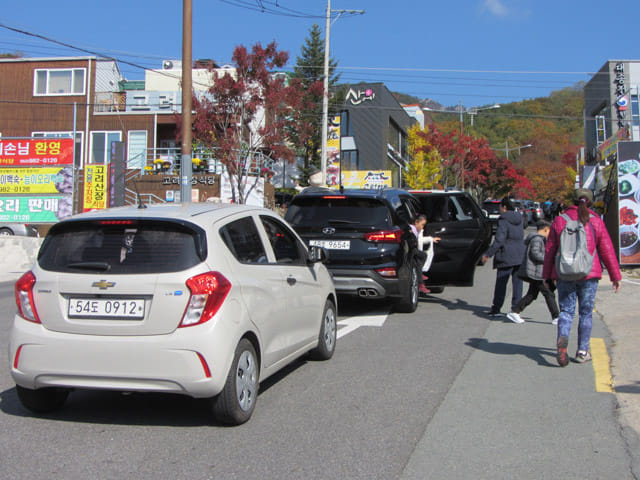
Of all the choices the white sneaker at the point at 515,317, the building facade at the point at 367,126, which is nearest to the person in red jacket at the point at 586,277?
the white sneaker at the point at 515,317

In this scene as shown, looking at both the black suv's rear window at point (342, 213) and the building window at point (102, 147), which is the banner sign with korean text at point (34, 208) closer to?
the building window at point (102, 147)

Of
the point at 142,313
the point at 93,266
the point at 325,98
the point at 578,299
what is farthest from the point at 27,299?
the point at 325,98

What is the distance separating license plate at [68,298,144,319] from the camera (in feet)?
15.6

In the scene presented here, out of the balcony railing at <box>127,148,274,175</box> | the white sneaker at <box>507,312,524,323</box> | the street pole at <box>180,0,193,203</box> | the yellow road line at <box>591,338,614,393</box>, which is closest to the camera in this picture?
the yellow road line at <box>591,338,614,393</box>

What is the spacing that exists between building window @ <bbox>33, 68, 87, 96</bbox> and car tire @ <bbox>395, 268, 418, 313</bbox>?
31.9 m

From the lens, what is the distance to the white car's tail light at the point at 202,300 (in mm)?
4711

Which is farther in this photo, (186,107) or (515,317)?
(186,107)

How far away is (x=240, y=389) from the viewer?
5.04m

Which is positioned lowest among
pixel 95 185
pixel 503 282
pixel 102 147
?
pixel 503 282

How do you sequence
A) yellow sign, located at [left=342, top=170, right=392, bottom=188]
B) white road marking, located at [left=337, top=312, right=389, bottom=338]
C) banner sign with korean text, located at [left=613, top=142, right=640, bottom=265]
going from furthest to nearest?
yellow sign, located at [left=342, top=170, right=392, bottom=188] < banner sign with korean text, located at [left=613, top=142, right=640, bottom=265] < white road marking, located at [left=337, top=312, right=389, bottom=338]

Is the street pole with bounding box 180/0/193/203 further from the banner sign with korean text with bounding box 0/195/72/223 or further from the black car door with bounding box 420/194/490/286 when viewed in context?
the banner sign with korean text with bounding box 0/195/72/223

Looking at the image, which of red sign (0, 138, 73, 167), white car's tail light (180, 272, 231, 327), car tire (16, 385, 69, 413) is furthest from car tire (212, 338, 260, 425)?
red sign (0, 138, 73, 167)

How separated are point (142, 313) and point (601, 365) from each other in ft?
15.8

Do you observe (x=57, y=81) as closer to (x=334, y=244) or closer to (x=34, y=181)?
(x=34, y=181)
